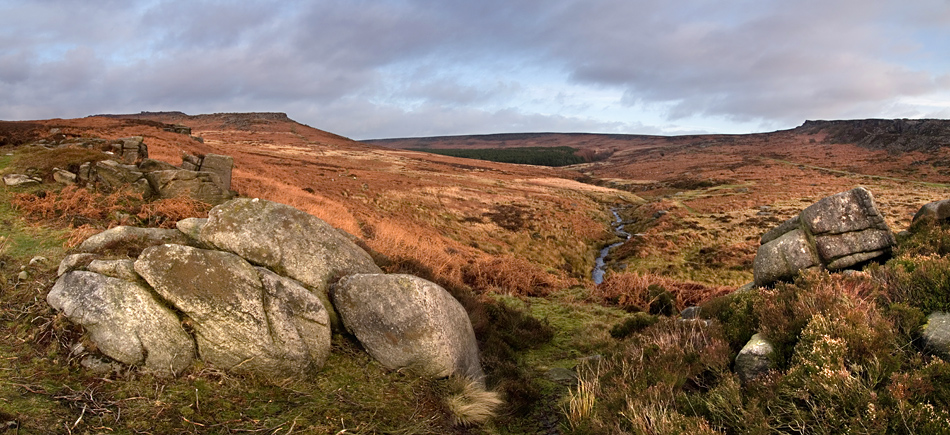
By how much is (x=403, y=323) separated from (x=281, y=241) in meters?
3.23

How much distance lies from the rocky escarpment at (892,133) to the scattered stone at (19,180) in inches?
6395

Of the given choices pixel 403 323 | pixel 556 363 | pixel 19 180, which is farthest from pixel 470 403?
pixel 19 180

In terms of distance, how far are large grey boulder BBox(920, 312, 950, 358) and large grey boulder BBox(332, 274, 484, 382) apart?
7.28 metres

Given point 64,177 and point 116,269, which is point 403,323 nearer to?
point 116,269

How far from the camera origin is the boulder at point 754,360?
6.99m

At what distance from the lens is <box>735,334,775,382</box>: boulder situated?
22.9 ft

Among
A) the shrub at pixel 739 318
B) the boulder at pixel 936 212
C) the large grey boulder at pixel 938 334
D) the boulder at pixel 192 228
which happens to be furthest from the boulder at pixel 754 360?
the boulder at pixel 192 228

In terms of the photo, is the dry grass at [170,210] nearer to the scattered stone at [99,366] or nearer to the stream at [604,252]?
the scattered stone at [99,366]

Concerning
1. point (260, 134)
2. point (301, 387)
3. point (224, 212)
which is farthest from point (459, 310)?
point (260, 134)

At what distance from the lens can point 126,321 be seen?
673 centimetres

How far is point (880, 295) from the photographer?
26.2 ft

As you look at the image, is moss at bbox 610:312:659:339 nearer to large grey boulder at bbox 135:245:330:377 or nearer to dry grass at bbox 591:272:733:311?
dry grass at bbox 591:272:733:311

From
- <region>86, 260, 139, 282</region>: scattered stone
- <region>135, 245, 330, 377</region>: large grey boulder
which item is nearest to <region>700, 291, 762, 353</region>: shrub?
<region>135, 245, 330, 377</region>: large grey boulder

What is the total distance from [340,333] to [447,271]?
8.64m
